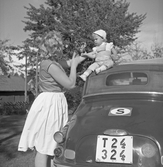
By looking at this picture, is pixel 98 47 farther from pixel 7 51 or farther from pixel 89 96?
pixel 7 51

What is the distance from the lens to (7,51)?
26.5 metres

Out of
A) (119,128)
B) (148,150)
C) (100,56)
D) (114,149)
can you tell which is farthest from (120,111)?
(100,56)

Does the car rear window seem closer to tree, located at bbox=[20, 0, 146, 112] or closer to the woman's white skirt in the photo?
the woman's white skirt

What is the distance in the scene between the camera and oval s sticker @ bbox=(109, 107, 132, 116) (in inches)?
136

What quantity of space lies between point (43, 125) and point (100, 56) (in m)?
1.51

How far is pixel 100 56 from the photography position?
4.56 m

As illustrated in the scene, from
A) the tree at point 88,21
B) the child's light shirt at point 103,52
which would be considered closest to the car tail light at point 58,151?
the child's light shirt at point 103,52

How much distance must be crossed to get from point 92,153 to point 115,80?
5.32 feet

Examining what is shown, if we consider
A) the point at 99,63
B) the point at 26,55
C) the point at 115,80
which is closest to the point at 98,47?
the point at 99,63

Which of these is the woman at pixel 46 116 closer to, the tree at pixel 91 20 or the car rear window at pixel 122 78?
the car rear window at pixel 122 78

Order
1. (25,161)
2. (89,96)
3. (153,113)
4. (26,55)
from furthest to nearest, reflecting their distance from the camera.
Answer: (26,55), (25,161), (89,96), (153,113)

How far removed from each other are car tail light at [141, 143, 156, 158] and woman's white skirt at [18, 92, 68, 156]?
4.04ft

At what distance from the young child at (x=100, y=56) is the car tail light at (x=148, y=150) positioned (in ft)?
5.42

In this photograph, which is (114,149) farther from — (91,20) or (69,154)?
(91,20)
